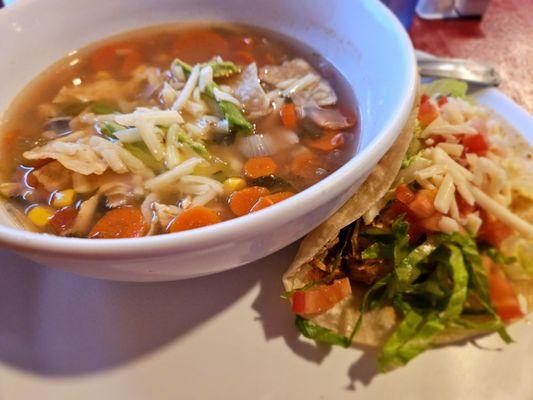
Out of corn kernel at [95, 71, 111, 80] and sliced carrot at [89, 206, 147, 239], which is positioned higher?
corn kernel at [95, 71, 111, 80]

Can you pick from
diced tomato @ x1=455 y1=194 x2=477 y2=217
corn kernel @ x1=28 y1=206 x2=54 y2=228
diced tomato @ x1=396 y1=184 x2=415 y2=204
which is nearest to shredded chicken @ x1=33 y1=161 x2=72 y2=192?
corn kernel @ x1=28 y1=206 x2=54 y2=228

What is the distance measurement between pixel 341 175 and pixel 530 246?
1.04 meters

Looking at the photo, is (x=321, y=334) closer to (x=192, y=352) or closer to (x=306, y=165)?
(x=192, y=352)

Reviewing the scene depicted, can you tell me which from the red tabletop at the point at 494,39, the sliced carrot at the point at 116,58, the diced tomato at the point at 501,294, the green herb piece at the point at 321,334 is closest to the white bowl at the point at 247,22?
the sliced carrot at the point at 116,58

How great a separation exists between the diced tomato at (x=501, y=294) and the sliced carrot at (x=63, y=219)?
1468mm

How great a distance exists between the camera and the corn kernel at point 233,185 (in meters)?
1.68

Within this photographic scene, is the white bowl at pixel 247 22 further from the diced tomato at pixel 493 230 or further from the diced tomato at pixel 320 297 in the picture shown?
the diced tomato at pixel 493 230

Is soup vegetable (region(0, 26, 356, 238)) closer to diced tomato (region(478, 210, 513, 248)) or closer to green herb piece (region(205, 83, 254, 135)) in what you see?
green herb piece (region(205, 83, 254, 135))

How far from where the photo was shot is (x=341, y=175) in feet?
3.86

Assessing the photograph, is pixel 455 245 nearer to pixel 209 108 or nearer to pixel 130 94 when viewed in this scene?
pixel 209 108

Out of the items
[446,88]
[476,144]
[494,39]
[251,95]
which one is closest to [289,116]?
[251,95]

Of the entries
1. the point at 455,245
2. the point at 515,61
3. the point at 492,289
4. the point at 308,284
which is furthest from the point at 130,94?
the point at 515,61

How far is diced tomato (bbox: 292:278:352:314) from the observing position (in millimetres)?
1519

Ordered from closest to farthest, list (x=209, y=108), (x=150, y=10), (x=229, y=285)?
(x=229, y=285) < (x=209, y=108) < (x=150, y=10)
